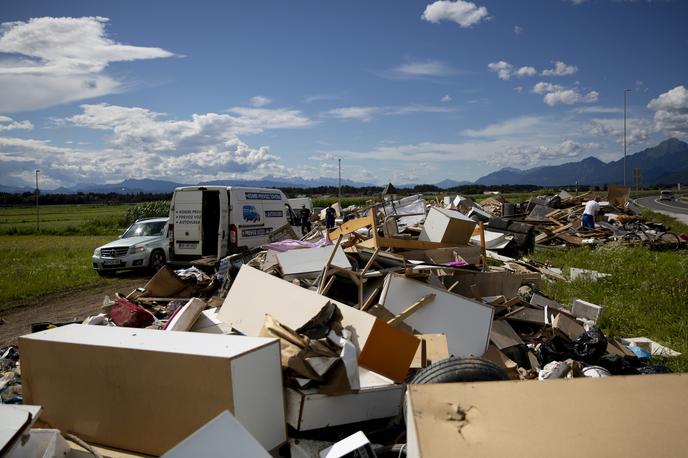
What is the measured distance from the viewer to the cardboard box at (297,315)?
375 cm

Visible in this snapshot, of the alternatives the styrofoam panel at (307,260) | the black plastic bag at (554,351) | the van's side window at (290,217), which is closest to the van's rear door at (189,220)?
the van's side window at (290,217)

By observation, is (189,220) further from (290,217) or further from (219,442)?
(219,442)

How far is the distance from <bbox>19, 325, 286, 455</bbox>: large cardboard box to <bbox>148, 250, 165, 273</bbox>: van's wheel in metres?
9.57

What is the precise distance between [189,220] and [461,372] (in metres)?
9.22

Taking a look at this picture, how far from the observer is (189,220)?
36.9 ft

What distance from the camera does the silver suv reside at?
12055mm

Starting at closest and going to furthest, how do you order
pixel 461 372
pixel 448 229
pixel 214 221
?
pixel 461 372
pixel 448 229
pixel 214 221

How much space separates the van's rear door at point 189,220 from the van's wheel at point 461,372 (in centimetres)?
878

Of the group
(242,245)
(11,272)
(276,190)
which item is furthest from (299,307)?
(11,272)

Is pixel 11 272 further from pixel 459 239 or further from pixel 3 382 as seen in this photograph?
pixel 459 239

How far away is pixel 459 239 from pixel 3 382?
653cm

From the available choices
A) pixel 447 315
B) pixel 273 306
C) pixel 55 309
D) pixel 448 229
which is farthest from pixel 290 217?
pixel 447 315

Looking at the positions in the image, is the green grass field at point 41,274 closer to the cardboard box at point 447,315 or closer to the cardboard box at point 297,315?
the cardboard box at point 297,315

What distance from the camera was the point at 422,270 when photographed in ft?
20.1
